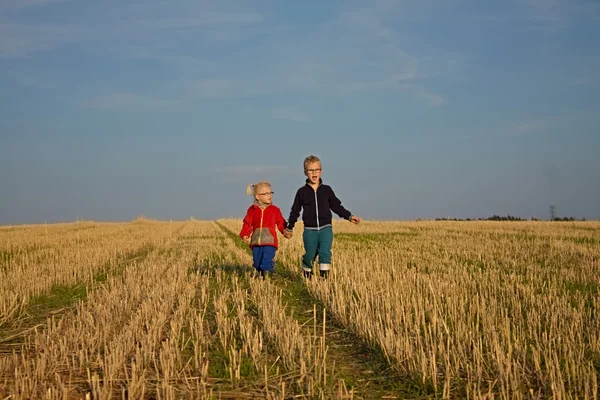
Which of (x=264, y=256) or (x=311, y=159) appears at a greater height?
(x=311, y=159)

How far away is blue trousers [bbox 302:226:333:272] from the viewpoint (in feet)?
32.3

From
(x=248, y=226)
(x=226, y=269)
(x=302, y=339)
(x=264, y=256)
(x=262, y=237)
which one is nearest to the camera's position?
(x=302, y=339)

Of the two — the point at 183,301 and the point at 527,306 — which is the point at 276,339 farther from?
the point at 527,306

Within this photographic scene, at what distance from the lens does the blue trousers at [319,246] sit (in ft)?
32.3

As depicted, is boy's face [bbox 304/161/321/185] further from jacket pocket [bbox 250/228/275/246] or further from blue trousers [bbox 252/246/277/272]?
blue trousers [bbox 252/246/277/272]

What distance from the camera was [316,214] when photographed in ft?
32.8

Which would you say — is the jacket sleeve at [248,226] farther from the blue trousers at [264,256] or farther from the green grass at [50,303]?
the green grass at [50,303]

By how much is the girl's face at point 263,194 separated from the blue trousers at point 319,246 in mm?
892

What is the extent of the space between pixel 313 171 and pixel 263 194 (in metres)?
0.99

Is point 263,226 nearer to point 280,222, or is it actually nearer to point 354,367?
point 280,222

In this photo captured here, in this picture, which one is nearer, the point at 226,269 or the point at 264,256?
the point at 264,256

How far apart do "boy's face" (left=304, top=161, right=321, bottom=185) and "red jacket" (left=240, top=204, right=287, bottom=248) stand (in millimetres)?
906

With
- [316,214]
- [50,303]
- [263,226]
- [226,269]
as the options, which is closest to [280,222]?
[263,226]

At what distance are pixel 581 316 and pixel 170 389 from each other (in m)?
4.68
